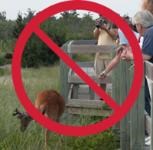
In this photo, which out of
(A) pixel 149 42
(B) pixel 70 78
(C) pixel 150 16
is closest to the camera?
(A) pixel 149 42

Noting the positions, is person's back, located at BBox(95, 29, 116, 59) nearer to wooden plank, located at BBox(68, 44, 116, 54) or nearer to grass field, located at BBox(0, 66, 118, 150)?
wooden plank, located at BBox(68, 44, 116, 54)

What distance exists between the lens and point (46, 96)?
A: 806cm

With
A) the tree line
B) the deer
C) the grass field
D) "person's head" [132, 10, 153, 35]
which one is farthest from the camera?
the tree line

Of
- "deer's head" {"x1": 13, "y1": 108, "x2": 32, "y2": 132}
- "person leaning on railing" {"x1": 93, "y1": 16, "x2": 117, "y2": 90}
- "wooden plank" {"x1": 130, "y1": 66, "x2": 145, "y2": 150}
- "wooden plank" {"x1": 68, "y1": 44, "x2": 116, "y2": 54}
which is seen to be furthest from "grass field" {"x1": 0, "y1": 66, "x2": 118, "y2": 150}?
"person leaning on railing" {"x1": 93, "y1": 16, "x2": 117, "y2": 90}

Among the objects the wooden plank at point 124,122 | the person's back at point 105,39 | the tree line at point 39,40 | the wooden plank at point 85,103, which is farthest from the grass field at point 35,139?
the tree line at point 39,40

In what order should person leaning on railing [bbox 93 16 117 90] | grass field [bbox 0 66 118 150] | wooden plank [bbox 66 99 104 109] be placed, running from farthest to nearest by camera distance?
person leaning on railing [bbox 93 16 117 90]
wooden plank [bbox 66 99 104 109]
grass field [bbox 0 66 118 150]

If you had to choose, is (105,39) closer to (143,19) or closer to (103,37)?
(103,37)

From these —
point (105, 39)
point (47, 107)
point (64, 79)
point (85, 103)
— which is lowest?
point (85, 103)

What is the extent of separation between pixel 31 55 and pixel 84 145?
19.5 metres

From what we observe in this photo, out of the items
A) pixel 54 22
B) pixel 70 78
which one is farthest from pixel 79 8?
pixel 54 22

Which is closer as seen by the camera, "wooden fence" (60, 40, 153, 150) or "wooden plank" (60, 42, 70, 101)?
"wooden fence" (60, 40, 153, 150)

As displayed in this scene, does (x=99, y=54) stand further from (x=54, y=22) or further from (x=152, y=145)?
(x=54, y=22)

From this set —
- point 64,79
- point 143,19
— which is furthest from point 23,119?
point 64,79

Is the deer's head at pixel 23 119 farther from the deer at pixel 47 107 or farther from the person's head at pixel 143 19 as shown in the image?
the person's head at pixel 143 19
